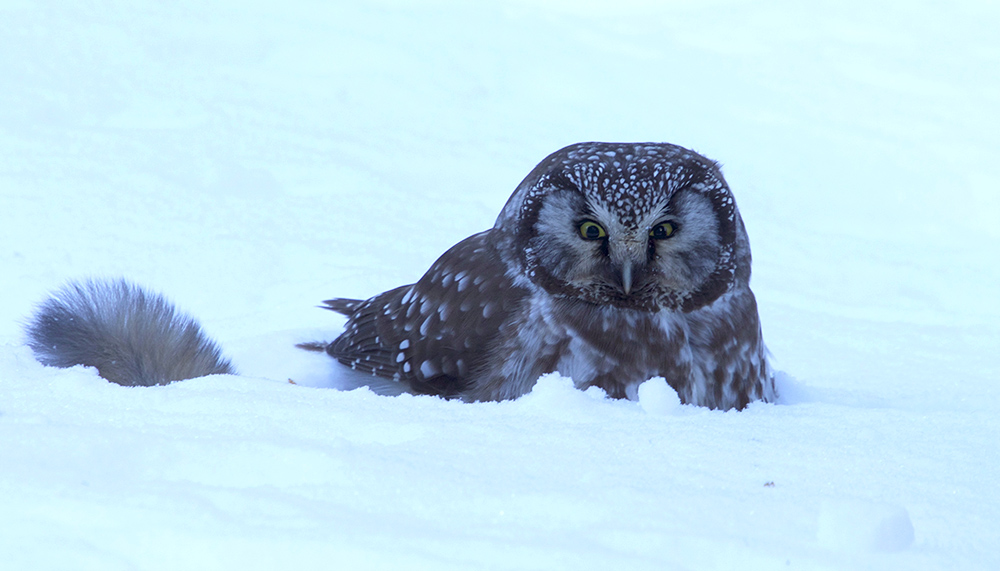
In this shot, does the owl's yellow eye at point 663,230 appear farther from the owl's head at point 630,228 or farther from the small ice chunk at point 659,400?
the small ice chunk at point 659,400

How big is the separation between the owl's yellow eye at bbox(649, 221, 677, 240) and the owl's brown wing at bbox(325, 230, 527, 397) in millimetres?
482

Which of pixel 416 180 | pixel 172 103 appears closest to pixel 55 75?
pixel 172 103

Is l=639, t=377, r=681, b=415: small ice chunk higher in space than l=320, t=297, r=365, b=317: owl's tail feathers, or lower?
lower

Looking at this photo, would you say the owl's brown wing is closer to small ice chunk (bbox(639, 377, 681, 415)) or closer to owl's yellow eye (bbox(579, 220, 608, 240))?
owl's yellow eye (bbox(579, 220, 608, 240))

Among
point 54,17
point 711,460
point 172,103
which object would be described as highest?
point 54,17

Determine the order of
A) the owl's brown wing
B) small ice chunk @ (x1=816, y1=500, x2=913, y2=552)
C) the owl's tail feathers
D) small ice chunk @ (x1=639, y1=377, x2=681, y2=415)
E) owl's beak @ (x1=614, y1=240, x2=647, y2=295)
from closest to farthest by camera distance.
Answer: small ice chunk @ (x1=816, y1=500, x2=913, y2=552)
small ice chunk @ (x1=639, y1=377, x2=681, y2=415)
owl's beak @ (x1=614, y1=240, x2=647, y2=295)
the owl's brown wing
the owl's tail feathers

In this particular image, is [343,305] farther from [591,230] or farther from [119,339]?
[591,230]

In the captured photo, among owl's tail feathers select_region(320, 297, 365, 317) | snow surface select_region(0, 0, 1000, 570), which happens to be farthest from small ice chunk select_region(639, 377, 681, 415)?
owl's tail feathers select_region(320, 297, 365, 317)

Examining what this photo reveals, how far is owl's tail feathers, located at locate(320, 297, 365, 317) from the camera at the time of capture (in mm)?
4152

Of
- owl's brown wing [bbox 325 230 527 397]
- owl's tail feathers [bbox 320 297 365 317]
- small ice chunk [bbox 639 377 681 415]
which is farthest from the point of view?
owl's tail feathers [bbox 320 297 365 317]

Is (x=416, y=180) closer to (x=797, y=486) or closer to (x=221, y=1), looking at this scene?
(x=221, y=1)

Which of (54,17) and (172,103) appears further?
(54,17)

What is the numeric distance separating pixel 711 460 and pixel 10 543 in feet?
3.93

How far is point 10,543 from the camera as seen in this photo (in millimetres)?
1326
